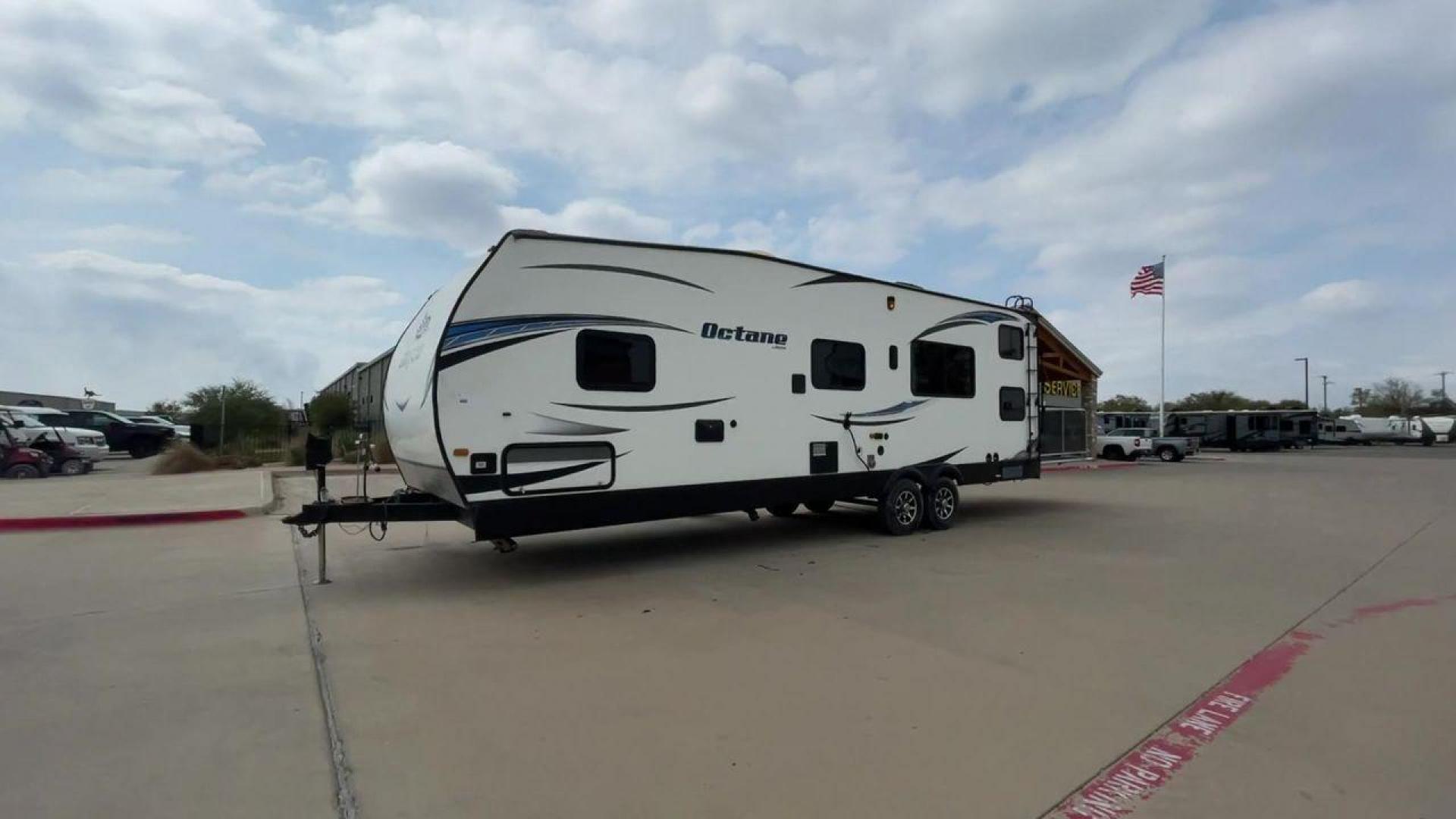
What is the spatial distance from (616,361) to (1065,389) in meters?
19.2

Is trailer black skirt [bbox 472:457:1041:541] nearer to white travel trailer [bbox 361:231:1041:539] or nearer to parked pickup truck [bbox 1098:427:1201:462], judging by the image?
white travel trailer [bbox 361:231:1041:539]

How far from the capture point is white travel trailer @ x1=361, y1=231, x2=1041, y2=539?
6.48 meters

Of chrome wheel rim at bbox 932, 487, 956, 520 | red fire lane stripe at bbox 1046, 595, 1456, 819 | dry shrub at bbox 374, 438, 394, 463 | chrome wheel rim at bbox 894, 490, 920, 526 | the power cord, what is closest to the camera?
red fire lane stripe at bbox 1046, 595, 1456, 819

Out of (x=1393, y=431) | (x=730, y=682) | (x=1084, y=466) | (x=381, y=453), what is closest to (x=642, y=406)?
(x=730, y=682)

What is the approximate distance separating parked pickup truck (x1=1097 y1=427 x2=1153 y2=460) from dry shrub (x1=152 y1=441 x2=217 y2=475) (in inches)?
1157

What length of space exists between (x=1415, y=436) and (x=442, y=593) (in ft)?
220

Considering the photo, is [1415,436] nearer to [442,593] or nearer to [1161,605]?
[1161,605]

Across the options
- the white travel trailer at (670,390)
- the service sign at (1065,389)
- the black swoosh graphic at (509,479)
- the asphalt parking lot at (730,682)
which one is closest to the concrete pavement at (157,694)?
the asphalt parking lot at (730,682)

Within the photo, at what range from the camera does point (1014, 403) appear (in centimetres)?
1129

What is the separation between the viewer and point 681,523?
10.9 metres

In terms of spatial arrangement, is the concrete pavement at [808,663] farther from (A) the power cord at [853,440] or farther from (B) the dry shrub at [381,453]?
(B) the dry shrub at [381,453]

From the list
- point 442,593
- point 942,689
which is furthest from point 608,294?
point 942,689

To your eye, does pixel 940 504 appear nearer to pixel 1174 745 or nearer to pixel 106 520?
pixel 1174 745

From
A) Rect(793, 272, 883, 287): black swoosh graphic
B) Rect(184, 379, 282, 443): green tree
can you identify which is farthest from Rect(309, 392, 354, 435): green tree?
Rect(793, 272, 883, 287): black swoosh graphic
